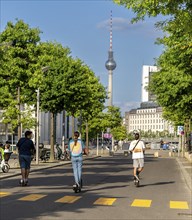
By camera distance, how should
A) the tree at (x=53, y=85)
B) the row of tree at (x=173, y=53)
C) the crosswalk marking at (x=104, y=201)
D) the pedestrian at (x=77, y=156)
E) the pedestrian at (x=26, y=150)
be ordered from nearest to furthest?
the row of tree at (x=173, y=53) → the crosswalk marking at (x=104, y=201) → the pedestrian at (x=77, y=156) → the pedestrian at (x=26, y=150) → the tree at (x=53, y=85)

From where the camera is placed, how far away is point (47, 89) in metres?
36.3

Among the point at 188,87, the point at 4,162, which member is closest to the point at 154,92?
the point at 188,87

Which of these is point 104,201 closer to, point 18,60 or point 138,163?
point 138,163

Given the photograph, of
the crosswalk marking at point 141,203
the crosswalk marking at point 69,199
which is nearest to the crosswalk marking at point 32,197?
the crosswalk marking at point 69,199

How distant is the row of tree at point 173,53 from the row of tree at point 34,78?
22.1 feet

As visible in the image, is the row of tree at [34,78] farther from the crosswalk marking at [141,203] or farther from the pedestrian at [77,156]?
the crosswalk marking at [141,203]

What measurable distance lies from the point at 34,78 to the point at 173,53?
10.8 meters

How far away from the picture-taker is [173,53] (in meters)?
23.1

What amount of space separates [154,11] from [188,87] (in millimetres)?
16421

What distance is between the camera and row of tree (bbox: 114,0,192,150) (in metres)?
10.3

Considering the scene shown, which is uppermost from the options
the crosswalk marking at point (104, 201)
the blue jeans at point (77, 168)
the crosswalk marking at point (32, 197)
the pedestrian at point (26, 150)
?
the pedestrian at point (26, 150)

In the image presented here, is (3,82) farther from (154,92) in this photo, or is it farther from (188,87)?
(188,87)

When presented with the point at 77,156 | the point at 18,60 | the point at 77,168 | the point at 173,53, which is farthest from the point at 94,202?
the point at 18,60

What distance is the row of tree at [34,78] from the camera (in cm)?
3092
